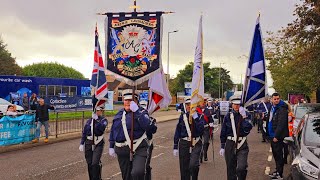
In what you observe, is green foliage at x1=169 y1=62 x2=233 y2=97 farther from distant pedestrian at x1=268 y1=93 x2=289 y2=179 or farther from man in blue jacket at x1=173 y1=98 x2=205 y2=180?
man in blue jacket at x1=173 y1=98 x2=205 y2=180

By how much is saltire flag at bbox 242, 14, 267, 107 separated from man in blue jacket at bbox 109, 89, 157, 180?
2089 mm

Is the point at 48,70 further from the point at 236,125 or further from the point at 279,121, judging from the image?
the point at 236,125

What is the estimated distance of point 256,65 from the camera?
797 cm

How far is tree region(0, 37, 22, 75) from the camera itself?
59.6 meters

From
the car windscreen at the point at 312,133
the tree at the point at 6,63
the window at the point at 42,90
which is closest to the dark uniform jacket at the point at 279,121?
the car windscreen at the point at 312,133

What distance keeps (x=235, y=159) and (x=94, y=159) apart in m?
2.63

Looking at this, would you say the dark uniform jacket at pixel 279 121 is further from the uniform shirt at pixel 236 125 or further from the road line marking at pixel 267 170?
the uniform shirt at pixel 236 125

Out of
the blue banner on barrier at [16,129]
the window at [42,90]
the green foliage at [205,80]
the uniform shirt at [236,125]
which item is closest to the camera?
the uniform shirt at [236,125]

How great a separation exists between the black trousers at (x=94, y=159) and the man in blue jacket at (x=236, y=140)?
2.31 m

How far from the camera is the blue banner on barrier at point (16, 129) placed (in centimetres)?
1362

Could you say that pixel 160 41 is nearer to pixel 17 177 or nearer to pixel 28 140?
pixel 17 177

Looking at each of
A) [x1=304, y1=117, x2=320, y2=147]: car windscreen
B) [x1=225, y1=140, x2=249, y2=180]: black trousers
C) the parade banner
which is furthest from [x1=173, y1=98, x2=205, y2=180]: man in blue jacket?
[x1=304, y1=117, x2=320, y2=147]: car windscreen

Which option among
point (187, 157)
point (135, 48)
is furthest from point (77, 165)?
point (135, 48)

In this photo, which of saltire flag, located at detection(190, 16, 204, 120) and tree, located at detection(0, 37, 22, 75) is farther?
A: tree, located at detection(0, 37, 22, 75)
